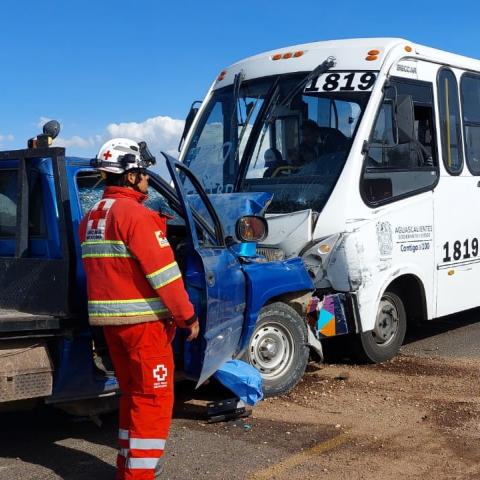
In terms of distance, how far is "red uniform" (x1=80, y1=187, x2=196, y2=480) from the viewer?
13.2 feet

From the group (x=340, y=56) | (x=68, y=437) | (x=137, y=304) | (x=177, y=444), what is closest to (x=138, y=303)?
(x=137, y=304)

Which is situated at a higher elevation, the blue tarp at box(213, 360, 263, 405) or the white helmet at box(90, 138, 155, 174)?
the white helmet at box(90, 138, 155, 174)

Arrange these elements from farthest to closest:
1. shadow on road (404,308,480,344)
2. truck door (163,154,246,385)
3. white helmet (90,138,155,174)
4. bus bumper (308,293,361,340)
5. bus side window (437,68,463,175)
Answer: shadow on road (404,308,480,344) → bus side window (437,68,463,175) → bus bumper (308,293,361,340) → truck door (163,154,246,385) → white helmet (90,138,155,174)

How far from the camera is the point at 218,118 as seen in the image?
26.5 feet

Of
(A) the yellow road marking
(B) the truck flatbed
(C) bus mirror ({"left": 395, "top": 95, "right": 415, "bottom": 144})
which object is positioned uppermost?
(C) bus mirror ({"left": 395, "top": 95, "right": 415, "bottom": 144})

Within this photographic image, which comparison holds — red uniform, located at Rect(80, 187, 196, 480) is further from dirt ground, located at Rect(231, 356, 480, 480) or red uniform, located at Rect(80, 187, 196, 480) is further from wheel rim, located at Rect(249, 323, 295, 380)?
wheel rim, located at Rect(249, 323, 295, 380)

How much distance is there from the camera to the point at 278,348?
20.5ft

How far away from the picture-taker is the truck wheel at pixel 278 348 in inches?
239

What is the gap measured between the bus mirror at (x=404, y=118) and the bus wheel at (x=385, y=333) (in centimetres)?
156

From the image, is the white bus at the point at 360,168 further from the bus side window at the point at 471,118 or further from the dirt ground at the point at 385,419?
the dirt ground at the point at 385,419

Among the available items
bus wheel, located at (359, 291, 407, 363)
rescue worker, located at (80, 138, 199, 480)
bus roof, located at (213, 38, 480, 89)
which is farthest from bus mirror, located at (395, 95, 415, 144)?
rescue worker, located at (80, 138, 199, 480)

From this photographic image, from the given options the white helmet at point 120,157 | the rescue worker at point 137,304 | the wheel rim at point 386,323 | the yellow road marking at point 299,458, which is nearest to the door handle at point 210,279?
the rescue worker at point 137,304

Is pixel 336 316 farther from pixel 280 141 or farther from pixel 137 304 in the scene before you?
pixel 137 304

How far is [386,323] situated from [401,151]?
5.67 feet
